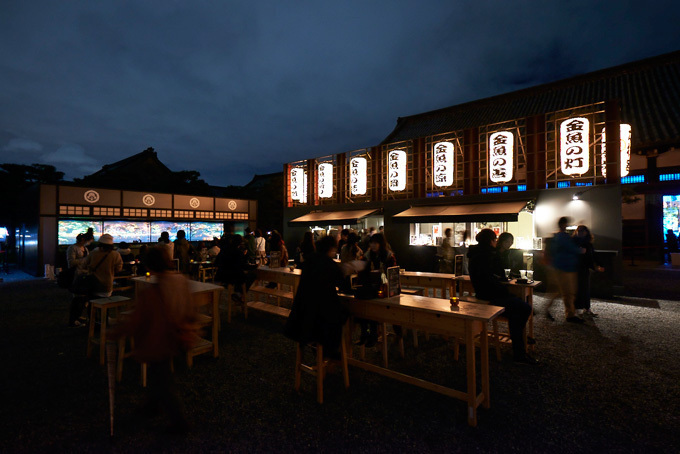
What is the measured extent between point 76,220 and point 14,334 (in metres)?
9.96

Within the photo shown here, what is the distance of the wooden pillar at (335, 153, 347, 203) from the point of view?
15.7 meters

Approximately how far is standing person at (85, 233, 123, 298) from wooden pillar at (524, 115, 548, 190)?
11703mm

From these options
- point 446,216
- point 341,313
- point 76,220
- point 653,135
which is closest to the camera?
point 341,313

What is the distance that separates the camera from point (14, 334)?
17.8 feet

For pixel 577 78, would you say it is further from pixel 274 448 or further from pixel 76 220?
pixel 76 220

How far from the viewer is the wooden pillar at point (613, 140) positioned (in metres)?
9.20

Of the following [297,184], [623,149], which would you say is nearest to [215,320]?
[623,149]

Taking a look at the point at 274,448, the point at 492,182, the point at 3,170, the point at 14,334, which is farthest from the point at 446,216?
the point at 3,170

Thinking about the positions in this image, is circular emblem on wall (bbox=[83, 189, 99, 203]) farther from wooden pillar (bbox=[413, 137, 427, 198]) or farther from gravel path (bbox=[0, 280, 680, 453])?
wooden pillar (bbox=[413, 137, 427, 198])

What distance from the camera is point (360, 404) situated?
10.9 ft

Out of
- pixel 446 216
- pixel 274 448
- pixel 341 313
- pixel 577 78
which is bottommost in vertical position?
pixel 274 448

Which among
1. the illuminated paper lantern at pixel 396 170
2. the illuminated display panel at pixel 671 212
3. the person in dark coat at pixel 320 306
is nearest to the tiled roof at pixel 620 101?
the illuminated display panel at pixel 671 212

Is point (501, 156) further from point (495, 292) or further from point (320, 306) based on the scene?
point (320, 306)

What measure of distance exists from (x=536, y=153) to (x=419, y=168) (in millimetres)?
4141
